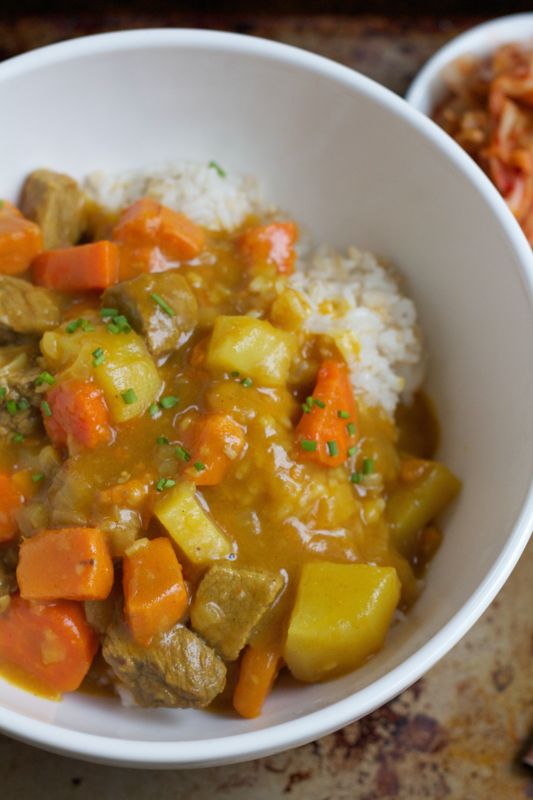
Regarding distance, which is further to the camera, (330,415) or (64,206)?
(64,206)

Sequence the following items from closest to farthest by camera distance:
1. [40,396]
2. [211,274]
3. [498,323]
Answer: [40,396]
[498,323]
[211,274]

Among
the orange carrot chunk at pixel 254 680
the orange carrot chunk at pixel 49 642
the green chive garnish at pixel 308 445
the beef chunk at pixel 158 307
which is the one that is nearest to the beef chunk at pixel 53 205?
the beef chunk at pixel 158 307

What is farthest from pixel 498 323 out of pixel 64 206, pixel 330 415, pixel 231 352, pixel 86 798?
pixel 86 798

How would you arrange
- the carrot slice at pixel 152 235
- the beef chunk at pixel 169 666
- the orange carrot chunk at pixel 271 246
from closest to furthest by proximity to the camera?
the beef chunk at pixel 169 666, the carrot slice at pixel 152 235, the orange carrot chunk at pixel 271 246

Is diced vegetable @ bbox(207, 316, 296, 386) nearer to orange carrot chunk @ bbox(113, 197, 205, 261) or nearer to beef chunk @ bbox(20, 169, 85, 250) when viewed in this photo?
orange carrot chunk @ bbox(113, 197, 205, 261)

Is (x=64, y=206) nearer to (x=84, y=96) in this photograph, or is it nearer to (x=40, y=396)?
(x=84, y=96)

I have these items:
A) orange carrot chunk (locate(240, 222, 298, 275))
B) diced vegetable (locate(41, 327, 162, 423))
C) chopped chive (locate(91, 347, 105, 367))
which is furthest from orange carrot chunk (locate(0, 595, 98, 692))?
orange carrot chunk (locate(240, 222, 298, 275))

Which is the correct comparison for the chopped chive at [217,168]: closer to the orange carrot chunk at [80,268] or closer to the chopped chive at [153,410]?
the orange carrot chunk at [80,268]
